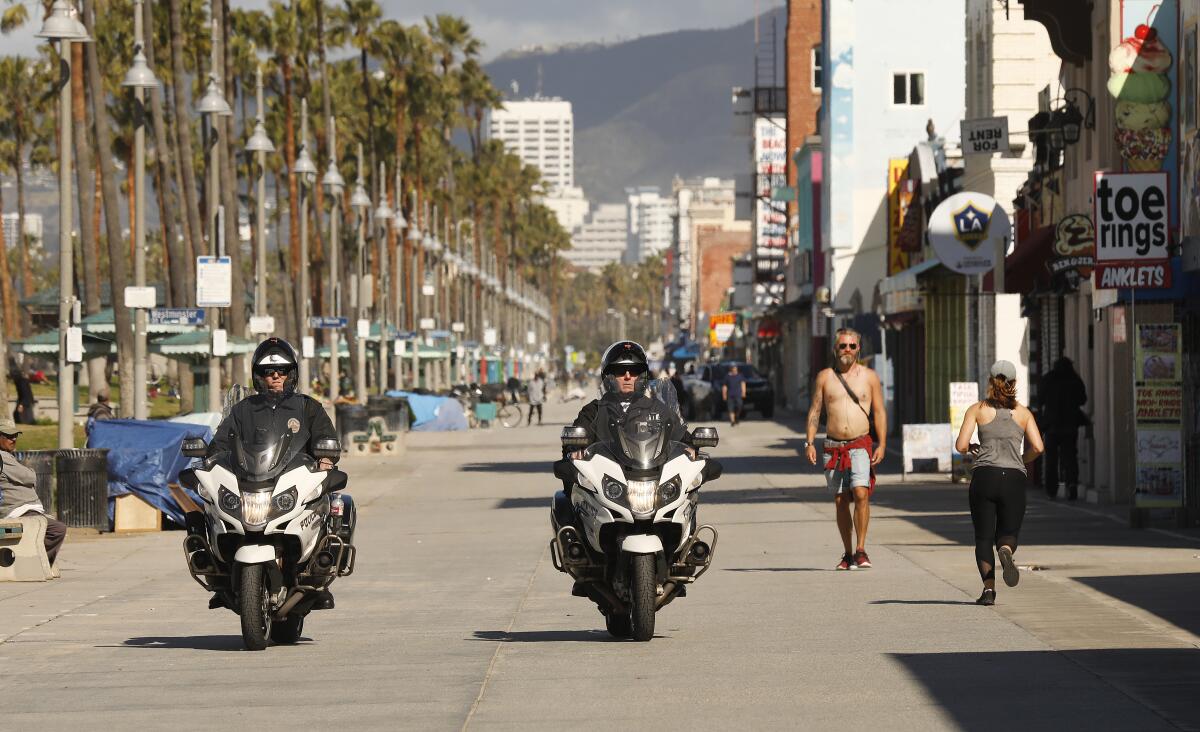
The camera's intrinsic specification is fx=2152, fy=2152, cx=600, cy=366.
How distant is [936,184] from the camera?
1908 inches

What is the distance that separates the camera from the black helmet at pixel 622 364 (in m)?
13.1

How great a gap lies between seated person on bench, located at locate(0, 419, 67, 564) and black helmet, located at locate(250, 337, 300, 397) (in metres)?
6.44

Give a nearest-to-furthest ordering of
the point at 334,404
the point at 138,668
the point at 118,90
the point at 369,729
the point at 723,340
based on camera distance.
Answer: the point at 369,729 → the point at 138,668 → the point at 334,404 → the point at 118,90 → the point at 723,340

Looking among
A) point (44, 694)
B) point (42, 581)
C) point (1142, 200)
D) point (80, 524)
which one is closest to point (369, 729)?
point (44, 694)

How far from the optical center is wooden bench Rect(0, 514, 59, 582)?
60.4 ft

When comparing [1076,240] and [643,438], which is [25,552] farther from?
[1076,240]

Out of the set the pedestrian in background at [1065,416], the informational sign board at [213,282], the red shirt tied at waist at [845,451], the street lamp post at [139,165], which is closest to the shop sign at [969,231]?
the pedestrian in background at [1065,416]

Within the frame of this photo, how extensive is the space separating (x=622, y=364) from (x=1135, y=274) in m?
10.5

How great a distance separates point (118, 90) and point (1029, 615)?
68.8m

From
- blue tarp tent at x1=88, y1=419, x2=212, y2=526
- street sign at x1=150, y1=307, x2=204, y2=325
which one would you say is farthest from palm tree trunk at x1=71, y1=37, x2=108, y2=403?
blue tarp tent at x1=88, y1=419, x2=212, y2=526

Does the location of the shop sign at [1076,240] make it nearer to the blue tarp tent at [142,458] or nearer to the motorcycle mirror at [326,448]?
the blue tarp tent at [142,458]

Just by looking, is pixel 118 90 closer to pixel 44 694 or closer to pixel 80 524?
pixel 80 524

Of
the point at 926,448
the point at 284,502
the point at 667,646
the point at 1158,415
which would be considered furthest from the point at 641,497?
the point at 926,448

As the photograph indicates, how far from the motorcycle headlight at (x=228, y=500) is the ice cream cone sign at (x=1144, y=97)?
48.7ft
